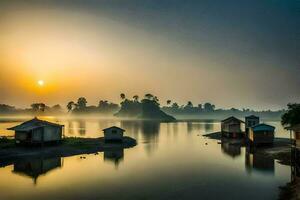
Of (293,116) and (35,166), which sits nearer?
(35,166)

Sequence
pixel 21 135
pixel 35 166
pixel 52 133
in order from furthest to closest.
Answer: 1. pixel 52 133
2. pixel 21 135
3. pixel 35 166

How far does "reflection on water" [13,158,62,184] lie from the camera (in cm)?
4578

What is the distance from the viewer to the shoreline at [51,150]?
55.7 metres

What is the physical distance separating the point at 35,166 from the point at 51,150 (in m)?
12.1

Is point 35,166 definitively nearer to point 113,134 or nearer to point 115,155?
point 115,155

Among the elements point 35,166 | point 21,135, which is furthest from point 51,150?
point 35,166

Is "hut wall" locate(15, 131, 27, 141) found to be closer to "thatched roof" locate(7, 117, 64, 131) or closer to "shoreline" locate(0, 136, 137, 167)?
"thatched roof" locate(7, 117, 64, 131)

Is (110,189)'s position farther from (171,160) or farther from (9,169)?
(171,160)

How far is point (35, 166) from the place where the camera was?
1992 inches

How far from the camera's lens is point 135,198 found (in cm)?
3375

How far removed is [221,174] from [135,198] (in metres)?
19.4

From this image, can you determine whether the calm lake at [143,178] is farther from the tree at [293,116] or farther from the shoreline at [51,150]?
the tree at [293,116]

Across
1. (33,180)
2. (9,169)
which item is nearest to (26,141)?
(9,169)

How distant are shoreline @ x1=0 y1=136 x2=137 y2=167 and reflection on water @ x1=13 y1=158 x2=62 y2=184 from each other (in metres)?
2.18
